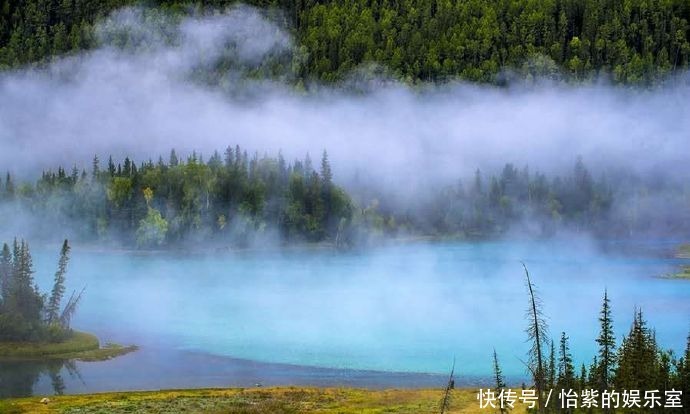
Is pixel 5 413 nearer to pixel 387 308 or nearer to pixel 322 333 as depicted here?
pixel 322 333

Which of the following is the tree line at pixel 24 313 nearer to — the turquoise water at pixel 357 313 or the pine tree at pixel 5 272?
the pine tree at pixel 5 272

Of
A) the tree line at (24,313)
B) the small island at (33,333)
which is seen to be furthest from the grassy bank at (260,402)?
the tree line at (24,313)

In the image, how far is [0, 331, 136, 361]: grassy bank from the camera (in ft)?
346

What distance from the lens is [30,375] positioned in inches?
3807

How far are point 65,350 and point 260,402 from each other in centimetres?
3734

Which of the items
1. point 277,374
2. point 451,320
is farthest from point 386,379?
point 451,320

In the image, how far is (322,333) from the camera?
420ft

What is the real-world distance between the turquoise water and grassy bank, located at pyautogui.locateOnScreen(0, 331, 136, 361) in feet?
19.8

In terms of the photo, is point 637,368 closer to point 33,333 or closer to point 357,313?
point 33,333

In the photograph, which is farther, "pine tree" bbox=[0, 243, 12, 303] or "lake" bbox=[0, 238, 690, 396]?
"pine tree" bbox=[0, 243, 12, 303]

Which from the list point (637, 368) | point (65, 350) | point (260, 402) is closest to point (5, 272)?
point (65, 350)

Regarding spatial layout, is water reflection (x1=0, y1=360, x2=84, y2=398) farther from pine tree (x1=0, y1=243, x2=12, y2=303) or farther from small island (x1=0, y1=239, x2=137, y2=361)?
pine tree (x1=0, y1=243, x2=12, y2=303)

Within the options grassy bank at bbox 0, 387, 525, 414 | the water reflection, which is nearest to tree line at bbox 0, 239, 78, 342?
the water reflection

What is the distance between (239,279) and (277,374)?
86.5 meters
